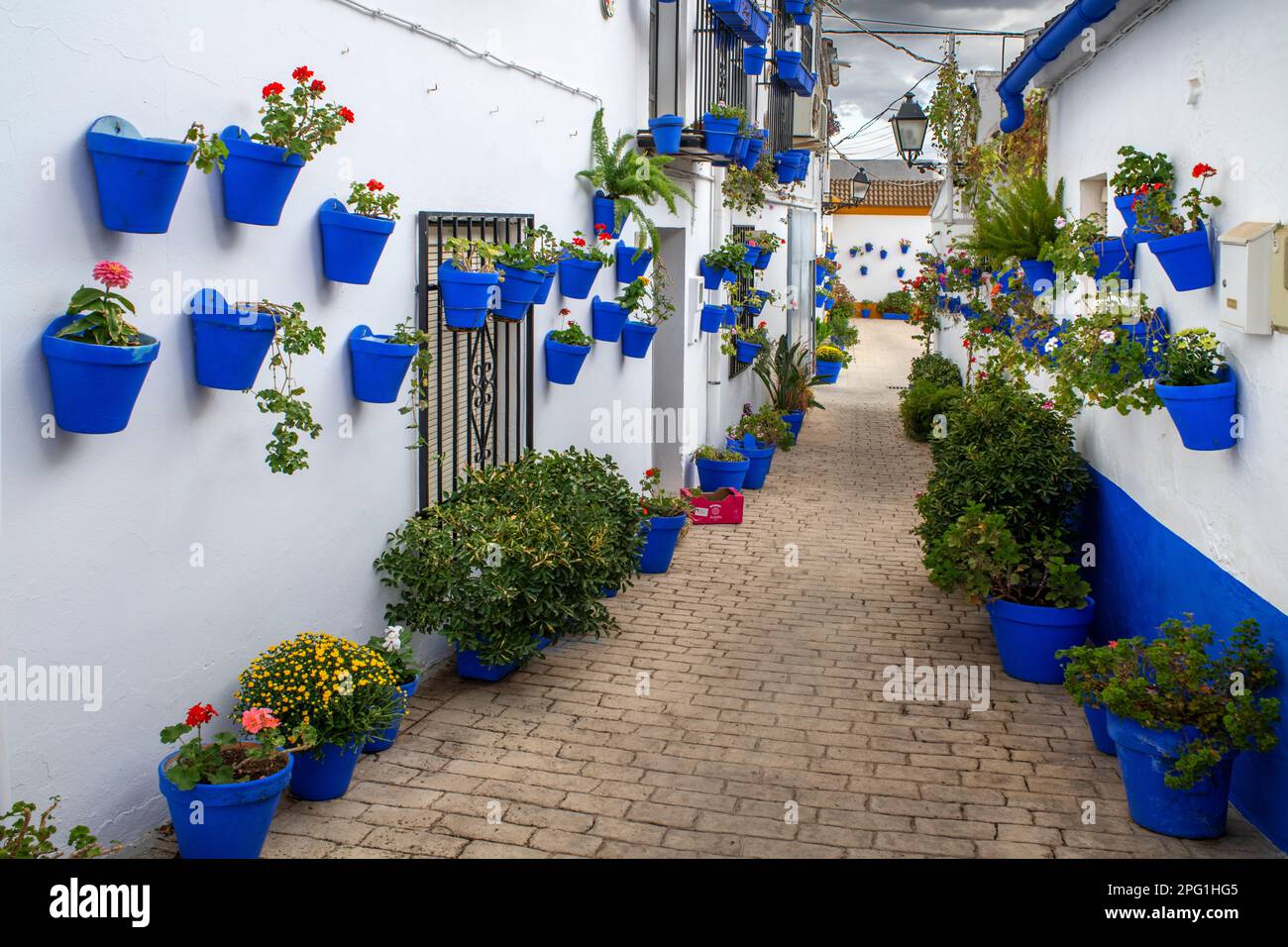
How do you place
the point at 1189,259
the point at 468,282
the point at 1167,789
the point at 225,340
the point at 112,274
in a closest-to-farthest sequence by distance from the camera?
the point at 112,274 < the point at 225,340 < the point at 1167,789 < the point at 1189,259 < the point at 468,282

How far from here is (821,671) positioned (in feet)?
24.6

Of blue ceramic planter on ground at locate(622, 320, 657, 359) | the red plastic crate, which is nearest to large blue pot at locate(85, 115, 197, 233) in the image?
blue ceramic planter on ground at locate(622, 320, 657, 359)

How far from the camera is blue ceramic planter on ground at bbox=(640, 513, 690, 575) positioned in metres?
9.57

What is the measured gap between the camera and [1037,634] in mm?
7250

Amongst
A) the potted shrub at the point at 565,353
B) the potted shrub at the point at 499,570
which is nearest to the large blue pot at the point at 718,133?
the potted shrub at the point at 565,353

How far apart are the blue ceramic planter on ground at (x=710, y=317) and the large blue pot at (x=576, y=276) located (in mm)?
4460

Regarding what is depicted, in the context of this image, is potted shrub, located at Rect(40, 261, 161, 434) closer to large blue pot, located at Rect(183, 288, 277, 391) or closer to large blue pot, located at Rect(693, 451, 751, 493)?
large blue pot, located at Rect(183, 288, 277, 391)

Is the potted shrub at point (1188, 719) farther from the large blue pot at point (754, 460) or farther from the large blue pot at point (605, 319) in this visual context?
the large blue pot at point (754, 460)

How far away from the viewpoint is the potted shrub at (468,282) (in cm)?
675

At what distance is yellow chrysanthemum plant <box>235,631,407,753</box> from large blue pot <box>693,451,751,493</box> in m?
7.34

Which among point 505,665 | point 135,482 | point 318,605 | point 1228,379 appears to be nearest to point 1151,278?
point 1228,379

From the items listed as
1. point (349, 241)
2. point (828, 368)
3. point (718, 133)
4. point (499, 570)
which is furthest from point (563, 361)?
point (828, 368)

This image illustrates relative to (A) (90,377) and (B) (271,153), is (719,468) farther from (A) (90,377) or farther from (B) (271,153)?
(A) (90,377)

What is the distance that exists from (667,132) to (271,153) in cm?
563
